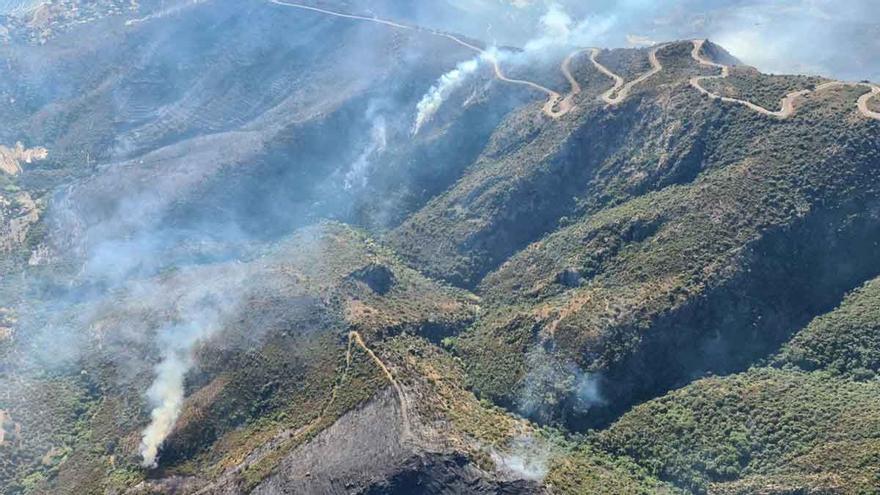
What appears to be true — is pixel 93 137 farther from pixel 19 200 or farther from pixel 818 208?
pixel 818 208

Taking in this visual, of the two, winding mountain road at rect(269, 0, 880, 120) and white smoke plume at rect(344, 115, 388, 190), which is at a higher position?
winding mountain road at rect(269, 0, 880, 120)

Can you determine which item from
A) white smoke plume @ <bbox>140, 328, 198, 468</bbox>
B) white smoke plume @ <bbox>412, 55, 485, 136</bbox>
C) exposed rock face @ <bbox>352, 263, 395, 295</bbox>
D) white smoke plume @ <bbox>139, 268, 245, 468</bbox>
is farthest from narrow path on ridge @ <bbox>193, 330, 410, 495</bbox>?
white smoke plume @ <bbox>412, 55, 485, 136</bbox>

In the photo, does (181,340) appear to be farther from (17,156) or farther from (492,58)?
(17,156)

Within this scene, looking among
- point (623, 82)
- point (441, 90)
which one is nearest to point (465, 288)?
point (623, 82)

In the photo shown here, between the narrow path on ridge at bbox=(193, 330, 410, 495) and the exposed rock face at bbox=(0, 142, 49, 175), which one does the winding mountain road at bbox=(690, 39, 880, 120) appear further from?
the exposed rock face at bbox=(0, 142, 49, 175)

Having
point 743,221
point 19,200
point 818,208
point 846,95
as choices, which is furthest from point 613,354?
point 19,200
